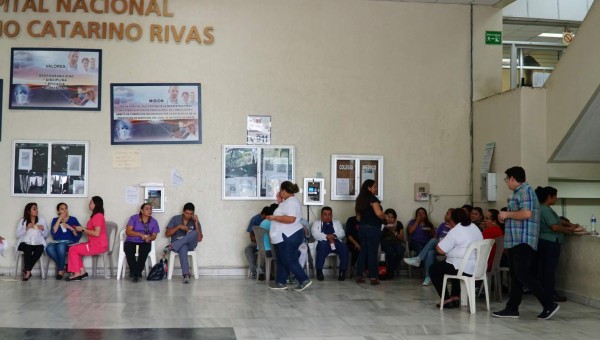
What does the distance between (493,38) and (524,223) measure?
498 centimetres

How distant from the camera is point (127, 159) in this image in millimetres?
10086

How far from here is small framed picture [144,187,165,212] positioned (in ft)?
33.1

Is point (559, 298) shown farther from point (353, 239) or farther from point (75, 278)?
point (75, 278)

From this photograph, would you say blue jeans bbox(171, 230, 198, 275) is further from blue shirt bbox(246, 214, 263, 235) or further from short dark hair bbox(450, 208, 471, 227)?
short dark hair bbox(450, 208, 471, 227)

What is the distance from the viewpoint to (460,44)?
1089 cm

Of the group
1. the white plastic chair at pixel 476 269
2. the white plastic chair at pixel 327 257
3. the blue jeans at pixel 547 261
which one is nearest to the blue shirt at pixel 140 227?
the white plastic chair at pixel 327 257

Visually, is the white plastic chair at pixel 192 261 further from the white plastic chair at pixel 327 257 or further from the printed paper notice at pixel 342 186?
the printed paper notice at pixel 342 186

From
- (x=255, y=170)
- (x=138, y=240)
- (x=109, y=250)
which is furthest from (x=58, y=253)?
(x=255, y=170)

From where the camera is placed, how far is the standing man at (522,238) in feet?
21.9

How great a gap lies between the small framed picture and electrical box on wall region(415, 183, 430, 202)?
3.73 m

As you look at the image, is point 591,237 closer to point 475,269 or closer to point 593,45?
point 475,269

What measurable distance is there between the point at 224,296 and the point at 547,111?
4851mm

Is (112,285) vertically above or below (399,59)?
below

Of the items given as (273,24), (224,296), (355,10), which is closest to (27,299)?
(224,296)
